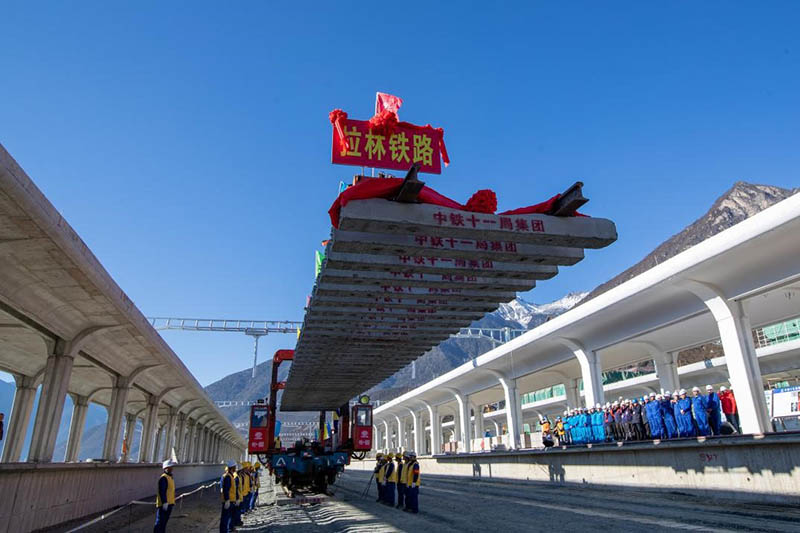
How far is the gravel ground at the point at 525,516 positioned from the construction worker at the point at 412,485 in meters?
0.38

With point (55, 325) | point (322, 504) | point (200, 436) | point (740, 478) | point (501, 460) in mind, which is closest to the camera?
point (55, 325)

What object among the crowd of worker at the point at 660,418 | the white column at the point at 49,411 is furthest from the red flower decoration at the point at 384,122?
the crowd of worker at the point at 660,418

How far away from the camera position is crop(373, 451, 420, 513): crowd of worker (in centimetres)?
1338

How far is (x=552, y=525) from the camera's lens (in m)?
9.77

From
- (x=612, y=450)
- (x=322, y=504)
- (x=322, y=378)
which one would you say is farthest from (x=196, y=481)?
(x=612, y=450)

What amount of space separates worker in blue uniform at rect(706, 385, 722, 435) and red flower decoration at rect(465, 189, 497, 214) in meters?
9.68

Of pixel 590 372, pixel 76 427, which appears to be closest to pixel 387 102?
pixel 590 372

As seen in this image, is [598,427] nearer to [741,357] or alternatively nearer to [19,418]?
[741,357]

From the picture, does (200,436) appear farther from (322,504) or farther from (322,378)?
(322,504)

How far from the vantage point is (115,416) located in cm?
1848

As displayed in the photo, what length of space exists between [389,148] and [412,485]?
8.71 metres

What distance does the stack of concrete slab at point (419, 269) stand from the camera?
352 inches

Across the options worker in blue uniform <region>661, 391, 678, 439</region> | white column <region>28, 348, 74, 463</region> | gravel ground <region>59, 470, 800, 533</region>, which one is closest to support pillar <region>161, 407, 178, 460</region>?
gravel ground <region>59, 470, 800, 533</region>

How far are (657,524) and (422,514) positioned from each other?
555 centimetres
